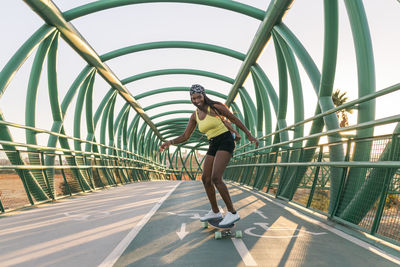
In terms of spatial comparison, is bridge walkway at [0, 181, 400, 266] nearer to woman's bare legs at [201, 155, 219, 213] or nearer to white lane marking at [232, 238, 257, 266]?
white lane marking at [232, 238, 257, 266]

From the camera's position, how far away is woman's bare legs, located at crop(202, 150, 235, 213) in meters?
4.77

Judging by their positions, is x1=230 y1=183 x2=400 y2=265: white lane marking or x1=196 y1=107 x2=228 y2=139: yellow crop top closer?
x1=230 y1=183 x2=400 y2=265: white lane marking

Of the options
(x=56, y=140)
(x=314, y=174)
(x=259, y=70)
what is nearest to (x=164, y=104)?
(x=259, y=70)

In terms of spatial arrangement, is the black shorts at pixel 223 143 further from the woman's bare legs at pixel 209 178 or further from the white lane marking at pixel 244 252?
the white lane marking at pixel 244 252

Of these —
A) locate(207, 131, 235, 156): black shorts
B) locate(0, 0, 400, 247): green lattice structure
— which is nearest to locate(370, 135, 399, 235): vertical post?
locate(0, 0, 400, 247): green lattice structure

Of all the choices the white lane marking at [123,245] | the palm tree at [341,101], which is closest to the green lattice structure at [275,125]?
the white lane marking at [123,245]

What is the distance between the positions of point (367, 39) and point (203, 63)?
14.7 meters

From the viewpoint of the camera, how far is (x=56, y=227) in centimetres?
518

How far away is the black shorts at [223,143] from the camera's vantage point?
493cm

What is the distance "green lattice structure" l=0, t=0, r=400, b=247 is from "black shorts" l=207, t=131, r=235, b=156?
1.67 metres

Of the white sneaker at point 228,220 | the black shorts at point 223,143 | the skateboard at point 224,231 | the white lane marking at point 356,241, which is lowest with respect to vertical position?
the white lane marking at point 356,241

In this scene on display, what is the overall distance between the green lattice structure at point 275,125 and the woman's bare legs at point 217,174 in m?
1.76

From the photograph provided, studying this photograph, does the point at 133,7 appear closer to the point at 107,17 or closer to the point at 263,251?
the point at 107,17

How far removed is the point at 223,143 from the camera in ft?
16.2
